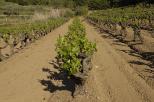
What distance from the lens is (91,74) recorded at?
59.0ft

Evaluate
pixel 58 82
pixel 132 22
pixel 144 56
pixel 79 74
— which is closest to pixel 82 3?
pixel 132 22

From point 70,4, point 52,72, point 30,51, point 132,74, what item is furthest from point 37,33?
point 70,4

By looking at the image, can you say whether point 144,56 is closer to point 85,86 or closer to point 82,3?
point 85,86

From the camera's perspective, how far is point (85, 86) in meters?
15.3

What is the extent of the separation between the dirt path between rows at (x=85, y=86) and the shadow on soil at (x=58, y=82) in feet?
0.16

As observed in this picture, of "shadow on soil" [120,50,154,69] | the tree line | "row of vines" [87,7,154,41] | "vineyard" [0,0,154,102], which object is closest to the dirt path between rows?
"vineyard" [0,0,154,102]

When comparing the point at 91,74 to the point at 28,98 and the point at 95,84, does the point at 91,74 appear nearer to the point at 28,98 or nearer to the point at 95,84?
the point at 95,84

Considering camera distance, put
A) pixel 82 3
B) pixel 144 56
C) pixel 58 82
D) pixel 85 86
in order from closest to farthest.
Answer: pixel 85 86 < pixel 58 82 < pixel 144 56 < pixel 82 3

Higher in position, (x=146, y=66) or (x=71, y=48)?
(x=71, y=48)

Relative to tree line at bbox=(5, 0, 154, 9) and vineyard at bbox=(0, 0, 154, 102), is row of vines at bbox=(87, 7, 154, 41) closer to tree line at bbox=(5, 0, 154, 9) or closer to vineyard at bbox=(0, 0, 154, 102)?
vineyard at bbox=(0, 0, 154, 102)

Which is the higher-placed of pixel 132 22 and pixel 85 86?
pixel 85 86

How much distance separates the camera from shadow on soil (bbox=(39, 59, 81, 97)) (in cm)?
1535

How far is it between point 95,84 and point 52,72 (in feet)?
12.3

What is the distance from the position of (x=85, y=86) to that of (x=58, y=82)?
1872 mm
